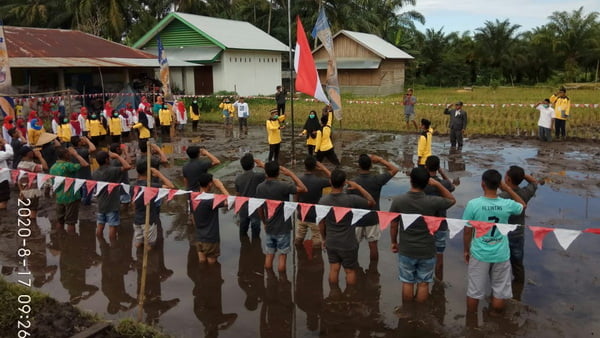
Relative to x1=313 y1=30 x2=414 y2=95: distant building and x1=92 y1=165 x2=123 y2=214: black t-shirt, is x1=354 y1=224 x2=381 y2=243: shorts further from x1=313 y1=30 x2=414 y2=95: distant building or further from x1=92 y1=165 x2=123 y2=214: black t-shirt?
x1=313 y1=30 x2=414 y2=95: distant building

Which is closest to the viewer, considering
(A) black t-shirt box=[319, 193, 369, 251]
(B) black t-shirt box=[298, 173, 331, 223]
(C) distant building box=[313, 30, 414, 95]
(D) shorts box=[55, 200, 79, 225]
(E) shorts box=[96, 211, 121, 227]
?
(A) black t-shirt box=[319, 193, 369, 251]

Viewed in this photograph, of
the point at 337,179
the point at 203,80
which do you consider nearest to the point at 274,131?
the point at 337,179

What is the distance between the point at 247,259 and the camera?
7.64 m

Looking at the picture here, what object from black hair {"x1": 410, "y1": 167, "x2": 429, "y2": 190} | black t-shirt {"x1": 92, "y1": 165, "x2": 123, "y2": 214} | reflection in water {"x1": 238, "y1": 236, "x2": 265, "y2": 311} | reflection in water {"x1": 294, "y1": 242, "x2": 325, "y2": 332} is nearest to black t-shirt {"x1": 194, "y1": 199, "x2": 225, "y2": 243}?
reflection in water {"x1": 238, "y1": 236, "x2": 265, "y2": 311}

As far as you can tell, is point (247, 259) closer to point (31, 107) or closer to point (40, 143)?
point (40, 143)

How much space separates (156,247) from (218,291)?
2.02 m

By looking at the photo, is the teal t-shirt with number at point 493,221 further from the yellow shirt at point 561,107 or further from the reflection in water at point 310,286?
the yellow shirt at point 561,107

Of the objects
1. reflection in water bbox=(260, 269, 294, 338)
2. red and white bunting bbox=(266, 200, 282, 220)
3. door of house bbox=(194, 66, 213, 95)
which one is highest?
door of house bbox=(194, 66, 213, 95)

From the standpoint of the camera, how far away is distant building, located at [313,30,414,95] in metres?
37.2

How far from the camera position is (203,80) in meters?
33.2

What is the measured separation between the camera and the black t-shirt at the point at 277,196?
22.0ft

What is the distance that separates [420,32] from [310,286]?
50.0 m

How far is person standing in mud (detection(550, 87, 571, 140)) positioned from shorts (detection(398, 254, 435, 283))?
510 inches

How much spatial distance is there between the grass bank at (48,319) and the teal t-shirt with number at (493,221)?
351 centimetres
